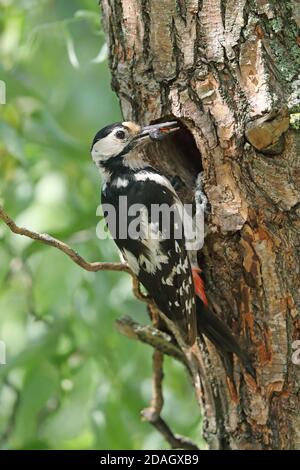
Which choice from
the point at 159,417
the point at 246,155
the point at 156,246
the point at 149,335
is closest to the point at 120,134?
the point at 156,246

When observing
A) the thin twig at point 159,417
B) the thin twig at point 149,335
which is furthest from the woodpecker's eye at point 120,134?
the thin twig at point 159,417

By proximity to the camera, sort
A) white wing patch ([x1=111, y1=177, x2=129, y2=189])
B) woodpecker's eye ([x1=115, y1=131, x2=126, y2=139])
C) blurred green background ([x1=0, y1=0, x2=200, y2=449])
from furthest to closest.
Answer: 1. blurred green background ([x1=0, y1=0, x2=200, y2=449])
2. white wing patch ([x1=111, y1=177, x2=129, y2=189])
3. woodpecker's eye ([x1=115, y1=131, x2=126, y2=139])

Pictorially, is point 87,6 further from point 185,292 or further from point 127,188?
point 185,292

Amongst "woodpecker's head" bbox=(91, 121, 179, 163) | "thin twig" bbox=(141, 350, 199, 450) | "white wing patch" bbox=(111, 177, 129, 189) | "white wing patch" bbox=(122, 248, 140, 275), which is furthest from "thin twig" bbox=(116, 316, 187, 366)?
"woodpecker's head" bbox=(91, 121, 179, 163)

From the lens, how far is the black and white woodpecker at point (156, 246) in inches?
132

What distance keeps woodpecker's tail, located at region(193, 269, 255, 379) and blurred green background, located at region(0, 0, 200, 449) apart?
27.4 inches

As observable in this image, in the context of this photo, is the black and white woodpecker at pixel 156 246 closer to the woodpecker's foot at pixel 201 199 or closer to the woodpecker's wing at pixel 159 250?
the woodpecker's wing at pixel 159 250

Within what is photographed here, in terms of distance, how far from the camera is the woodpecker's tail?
10.6 feet

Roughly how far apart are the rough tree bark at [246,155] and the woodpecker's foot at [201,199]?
0.16 feet

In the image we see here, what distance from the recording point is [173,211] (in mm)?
3602

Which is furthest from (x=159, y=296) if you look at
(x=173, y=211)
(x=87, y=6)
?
(x=87, y=6)

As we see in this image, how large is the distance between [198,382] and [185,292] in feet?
1.32

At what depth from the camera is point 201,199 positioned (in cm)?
334

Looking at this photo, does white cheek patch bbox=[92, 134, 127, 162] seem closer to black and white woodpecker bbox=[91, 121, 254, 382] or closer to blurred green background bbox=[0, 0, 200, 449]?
black and white woodpecker bbox=[91, 121, 254, 382]
